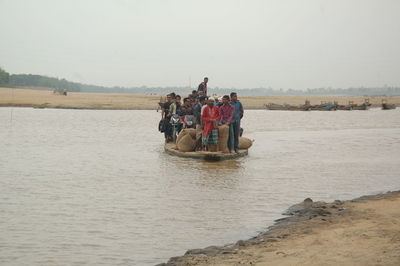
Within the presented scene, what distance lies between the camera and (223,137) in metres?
15.2

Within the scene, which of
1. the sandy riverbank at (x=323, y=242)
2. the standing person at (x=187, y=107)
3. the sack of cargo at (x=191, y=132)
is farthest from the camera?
the standing person at (x=187, y=107)

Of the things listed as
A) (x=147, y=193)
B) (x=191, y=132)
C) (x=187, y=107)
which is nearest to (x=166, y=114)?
(x=187, y=107)

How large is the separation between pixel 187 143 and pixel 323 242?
9690 mm

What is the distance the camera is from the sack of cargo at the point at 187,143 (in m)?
15.9

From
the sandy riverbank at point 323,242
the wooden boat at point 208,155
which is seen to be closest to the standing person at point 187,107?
the wooden boat at point 208,155

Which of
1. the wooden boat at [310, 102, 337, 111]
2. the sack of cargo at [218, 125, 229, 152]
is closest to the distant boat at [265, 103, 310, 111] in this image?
the wooden boat at [310, 102, 337, 111]

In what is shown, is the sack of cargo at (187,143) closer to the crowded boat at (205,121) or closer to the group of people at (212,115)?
the crowded boat at (205,121)

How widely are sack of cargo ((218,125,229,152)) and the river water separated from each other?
56 centimetres

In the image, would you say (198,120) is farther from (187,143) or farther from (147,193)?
(147,193)

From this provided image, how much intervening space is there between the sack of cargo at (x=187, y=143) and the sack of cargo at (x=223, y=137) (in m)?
0.96

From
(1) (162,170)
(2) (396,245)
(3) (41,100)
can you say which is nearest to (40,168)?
(1) (162,170)

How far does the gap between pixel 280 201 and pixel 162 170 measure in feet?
14.5

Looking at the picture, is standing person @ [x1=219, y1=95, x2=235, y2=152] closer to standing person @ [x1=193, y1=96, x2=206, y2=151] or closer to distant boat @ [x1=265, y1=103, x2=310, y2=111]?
standing person @ [x1=193, y1=96, x2=206, y2=151]

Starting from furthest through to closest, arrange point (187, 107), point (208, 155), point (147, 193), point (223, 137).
Result: point (187, 107)
point (223, 137)
point (208, 155)
point (147, 193)
